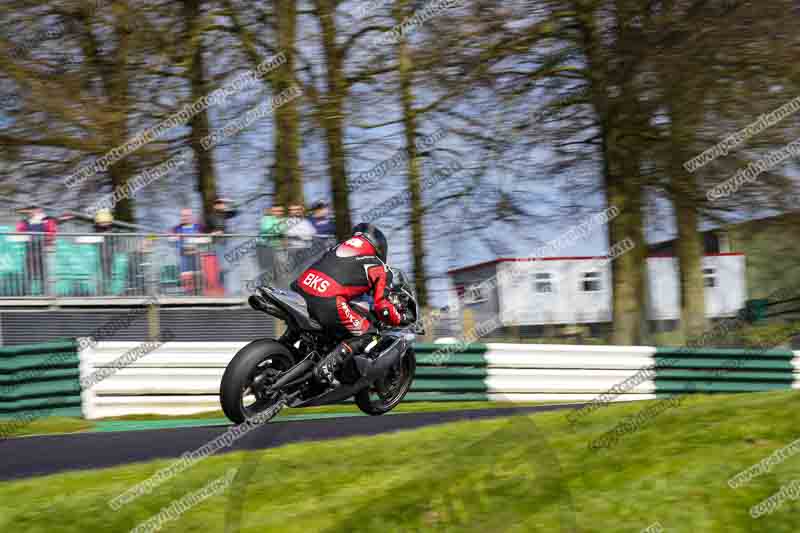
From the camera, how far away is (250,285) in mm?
13258

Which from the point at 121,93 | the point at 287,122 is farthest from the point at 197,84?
the point at 287,122

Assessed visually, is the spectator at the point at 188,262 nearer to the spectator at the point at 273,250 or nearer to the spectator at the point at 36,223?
the spectator at the point at 273,250

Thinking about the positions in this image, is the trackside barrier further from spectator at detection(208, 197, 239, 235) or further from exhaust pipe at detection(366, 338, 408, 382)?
exhaust pipe at detection(366, 338, 408, 382)

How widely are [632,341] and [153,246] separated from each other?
315 inches

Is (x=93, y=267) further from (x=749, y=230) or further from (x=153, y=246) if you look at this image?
(x=749, y=230)

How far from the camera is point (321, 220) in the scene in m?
13.7

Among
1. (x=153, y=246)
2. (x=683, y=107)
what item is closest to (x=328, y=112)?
(x=153, y=246)

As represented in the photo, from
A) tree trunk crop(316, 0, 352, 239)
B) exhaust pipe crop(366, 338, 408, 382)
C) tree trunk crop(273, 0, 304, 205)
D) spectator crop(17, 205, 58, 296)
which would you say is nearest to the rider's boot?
exhaust pipe crop(366, 338, 408, 382)

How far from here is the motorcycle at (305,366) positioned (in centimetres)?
812

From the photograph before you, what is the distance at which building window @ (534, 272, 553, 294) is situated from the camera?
725 inches

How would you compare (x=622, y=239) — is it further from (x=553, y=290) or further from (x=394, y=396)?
(x=394, y=396)

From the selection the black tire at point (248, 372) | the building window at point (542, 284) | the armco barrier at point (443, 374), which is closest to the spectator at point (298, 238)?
the armco barrier at point (443, 374)

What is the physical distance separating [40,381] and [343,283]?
3.87m

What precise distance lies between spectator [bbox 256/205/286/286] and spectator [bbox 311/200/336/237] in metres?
0.54
